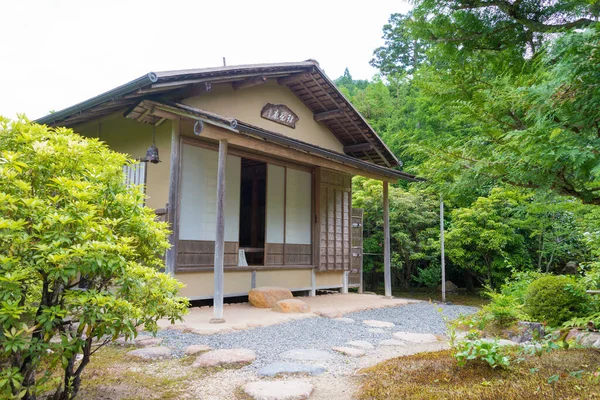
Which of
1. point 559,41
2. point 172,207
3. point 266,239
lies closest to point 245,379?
point 559,41

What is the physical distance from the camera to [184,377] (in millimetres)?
3426

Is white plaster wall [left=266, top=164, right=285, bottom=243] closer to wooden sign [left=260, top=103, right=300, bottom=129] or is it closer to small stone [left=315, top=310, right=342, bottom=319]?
wooden sign [left=260, top=103, right=300, bottom=129]

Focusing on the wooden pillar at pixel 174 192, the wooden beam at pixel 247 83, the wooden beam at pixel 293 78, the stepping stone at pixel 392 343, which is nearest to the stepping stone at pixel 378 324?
the stepping stone at pixel 392 343

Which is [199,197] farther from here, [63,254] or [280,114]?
[63,254]

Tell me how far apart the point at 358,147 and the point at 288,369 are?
7361 mm

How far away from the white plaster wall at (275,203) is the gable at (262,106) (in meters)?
0.88

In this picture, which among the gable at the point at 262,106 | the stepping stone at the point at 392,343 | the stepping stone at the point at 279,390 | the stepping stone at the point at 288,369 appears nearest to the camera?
the stepping stone at the point at 279,390

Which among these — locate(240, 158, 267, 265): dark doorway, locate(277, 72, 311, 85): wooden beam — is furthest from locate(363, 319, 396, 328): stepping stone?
locate(277, 72, 311, 85): wooden beam

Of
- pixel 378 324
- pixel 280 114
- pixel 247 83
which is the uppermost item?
pixel 247 83

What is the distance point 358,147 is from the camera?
10.2 m

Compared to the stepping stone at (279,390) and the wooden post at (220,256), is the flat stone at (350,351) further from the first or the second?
the wooden post at (220,256)

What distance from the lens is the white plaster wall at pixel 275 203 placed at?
27.7 feet

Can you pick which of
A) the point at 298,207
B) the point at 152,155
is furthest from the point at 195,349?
the point at 298,207

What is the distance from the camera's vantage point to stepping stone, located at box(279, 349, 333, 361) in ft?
13.5
